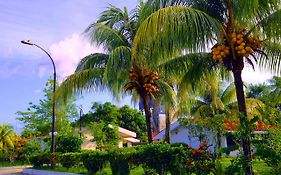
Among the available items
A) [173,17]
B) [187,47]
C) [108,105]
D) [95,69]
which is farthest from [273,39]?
[108,105]

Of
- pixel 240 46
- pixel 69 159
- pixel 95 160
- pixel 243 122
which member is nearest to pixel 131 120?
pixel 69 159

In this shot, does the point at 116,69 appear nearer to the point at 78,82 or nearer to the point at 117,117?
the point at 78,82

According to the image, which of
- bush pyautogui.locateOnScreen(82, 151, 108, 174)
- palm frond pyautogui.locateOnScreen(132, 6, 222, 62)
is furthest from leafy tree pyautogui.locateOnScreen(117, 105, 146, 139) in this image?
palm frond pyautogui.locateOnScreen(132, 6, 222, 62)

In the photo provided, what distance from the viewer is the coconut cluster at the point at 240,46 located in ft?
36.6

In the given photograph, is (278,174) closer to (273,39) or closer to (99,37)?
(273,39)

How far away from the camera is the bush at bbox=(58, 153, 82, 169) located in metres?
17.2

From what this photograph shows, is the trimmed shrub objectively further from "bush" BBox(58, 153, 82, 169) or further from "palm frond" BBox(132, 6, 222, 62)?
"palm frond" BBox(132, 6, 222, 62)

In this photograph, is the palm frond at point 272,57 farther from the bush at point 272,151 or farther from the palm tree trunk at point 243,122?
the bush at point 272,151

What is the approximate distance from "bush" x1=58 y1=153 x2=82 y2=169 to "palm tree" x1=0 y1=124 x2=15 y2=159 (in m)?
15.8

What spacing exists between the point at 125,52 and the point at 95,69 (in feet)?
6.36

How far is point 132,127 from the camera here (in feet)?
176

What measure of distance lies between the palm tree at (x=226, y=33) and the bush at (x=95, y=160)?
222 inches

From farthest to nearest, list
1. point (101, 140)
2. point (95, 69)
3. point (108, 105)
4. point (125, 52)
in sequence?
point (108, 105)
point (101, 140)
point (95, 69)
point (125, 52)

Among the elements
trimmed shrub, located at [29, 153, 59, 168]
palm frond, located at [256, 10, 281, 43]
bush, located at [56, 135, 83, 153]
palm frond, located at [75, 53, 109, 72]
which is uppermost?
palm frond, located at [75, 53, 109, 72]
